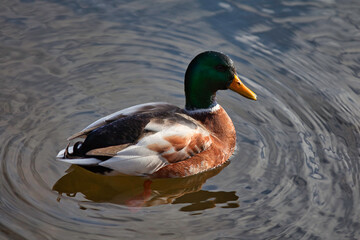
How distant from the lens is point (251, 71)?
8.70 meters

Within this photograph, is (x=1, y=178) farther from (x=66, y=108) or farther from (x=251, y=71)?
(x=251, y=71)

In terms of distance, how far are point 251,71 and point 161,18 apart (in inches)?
72.2

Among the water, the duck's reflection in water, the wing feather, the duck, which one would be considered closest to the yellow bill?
the duck

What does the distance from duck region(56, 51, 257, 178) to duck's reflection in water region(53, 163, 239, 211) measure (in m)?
0.11

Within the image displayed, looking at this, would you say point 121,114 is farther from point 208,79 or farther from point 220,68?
point 220,68

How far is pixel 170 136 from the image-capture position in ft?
22.2

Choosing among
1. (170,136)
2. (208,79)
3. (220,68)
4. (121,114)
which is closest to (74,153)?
(121,114)

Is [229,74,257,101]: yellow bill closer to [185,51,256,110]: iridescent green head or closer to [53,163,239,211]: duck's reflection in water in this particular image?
[185,51,256,110]: iridescent green head

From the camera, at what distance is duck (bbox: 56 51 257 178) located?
655 cm

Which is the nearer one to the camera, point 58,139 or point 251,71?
point 58,139

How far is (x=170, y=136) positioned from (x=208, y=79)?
3.10 ft

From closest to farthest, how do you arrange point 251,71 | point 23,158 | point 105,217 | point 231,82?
1. point 105,217
2. point 23,158
3. point 231,82
4. point 251,71

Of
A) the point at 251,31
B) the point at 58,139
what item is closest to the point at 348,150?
the point at 251,31

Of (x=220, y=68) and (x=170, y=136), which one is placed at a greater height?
(x=220, y=68)
